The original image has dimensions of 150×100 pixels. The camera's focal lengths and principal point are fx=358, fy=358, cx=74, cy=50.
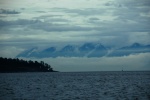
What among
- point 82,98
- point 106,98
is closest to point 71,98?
point 82,98

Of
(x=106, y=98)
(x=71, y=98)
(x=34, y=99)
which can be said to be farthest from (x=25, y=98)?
(x=106, y=98)

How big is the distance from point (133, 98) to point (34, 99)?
16.2 m

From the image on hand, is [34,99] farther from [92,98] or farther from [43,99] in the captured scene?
[92,98]

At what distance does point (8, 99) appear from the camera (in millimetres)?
58812

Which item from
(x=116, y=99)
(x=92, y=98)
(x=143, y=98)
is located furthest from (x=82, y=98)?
(x=143, y=98)

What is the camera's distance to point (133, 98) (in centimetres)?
5862

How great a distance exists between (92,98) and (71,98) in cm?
359

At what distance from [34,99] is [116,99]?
44.0 feet

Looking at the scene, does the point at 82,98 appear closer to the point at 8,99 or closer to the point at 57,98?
the point at 57,98

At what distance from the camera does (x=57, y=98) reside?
60.9 m

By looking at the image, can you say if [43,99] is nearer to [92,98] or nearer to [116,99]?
[92,98]

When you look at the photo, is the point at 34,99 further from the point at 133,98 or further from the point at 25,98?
the point at 133,98

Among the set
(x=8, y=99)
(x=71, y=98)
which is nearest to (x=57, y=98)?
(x=71, y=98)

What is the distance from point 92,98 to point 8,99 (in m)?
14.0
